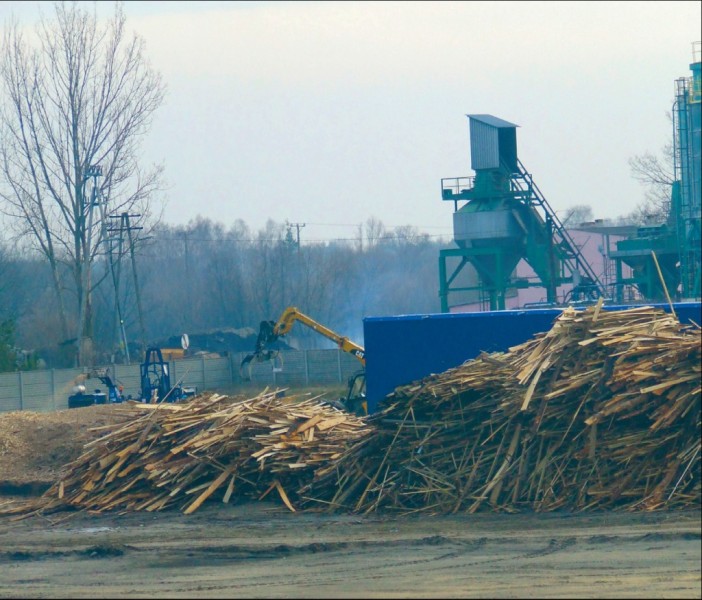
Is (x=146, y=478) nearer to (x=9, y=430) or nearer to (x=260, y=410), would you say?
(x=260, y=410)

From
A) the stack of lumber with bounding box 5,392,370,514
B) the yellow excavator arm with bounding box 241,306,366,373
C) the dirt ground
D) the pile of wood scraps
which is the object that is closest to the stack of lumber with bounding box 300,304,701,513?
the pile of wood scraps

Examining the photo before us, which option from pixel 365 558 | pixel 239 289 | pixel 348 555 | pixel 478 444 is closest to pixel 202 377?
pixel 239 289

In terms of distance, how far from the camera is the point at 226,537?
1349cm

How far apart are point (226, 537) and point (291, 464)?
2451 millimetres

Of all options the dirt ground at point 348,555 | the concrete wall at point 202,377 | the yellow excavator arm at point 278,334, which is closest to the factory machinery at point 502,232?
the concrete wall at point 202,377

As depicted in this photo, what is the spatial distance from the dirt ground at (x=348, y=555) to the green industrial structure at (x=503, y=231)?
2906cm

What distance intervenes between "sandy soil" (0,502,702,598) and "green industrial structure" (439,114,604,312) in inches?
1170

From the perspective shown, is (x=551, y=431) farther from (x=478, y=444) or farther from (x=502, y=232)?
(x=502, y=232)

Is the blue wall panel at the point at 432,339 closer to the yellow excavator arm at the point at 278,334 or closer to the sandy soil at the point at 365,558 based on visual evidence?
the sandy soil at the point at 365,558

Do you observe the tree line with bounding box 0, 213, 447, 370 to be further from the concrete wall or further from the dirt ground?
the dirt ground

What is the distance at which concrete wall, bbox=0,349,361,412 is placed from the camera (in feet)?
Result: 145

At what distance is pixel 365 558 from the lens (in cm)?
1137

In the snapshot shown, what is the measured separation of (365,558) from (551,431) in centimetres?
373

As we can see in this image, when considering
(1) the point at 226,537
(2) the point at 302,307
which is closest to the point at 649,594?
(1) the point at 226,537
